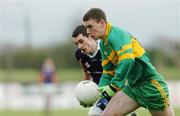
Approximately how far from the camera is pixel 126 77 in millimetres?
10391

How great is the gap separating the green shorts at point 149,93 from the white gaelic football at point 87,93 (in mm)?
530

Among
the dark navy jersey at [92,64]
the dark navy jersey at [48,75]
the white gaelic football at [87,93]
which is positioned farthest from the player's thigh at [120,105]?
the dark navy jersey at [48,75]

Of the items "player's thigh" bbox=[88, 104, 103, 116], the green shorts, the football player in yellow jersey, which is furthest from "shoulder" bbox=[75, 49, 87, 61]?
the green shorts

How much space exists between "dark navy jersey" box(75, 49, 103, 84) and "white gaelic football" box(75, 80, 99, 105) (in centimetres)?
103

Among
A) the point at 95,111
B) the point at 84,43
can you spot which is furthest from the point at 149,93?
the point at 95,111

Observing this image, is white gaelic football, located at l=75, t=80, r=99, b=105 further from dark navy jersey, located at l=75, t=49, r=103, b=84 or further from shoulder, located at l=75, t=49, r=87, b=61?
shoulder, located at l=75, t=49, r=87, b=61

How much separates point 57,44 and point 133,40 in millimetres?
57032

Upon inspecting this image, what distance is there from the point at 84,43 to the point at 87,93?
1.09 metres

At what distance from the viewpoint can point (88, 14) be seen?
1047cm

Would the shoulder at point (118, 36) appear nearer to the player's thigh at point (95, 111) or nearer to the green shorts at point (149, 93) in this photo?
the green shorts at point (149, 93)

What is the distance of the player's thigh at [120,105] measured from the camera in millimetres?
10484

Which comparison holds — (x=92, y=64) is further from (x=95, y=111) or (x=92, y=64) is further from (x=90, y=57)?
(x=95, y=111)

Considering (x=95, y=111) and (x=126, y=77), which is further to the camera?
(x=95, y=111)

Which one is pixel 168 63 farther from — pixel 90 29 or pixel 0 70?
pixel 90 29
